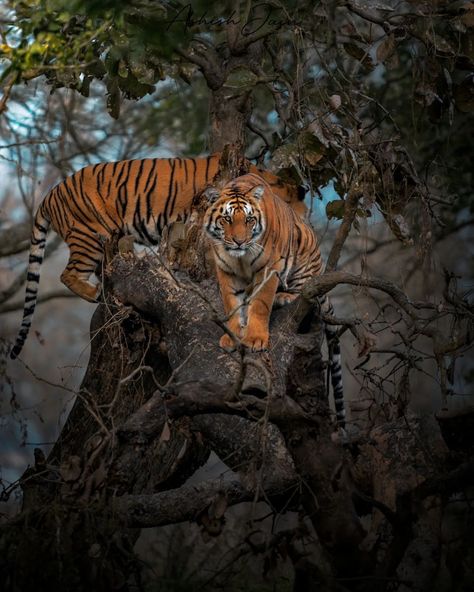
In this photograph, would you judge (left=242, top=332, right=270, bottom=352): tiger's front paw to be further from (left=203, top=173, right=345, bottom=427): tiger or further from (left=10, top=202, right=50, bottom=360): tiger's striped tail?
(left=10, top=202, right=50, bottom=360): tiger's striped tail

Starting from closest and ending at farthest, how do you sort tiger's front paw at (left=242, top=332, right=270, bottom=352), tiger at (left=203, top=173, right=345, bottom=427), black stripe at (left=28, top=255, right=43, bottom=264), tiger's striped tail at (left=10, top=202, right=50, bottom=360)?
tiger's front paw at (left=242, top=332, right=270, bottom=352) < tiger at (left=203, top=173, right=345, bottom=427) < tiger's striped tail at (left=10, top=202, right=50, bottom=360) < black stripe at (left=28, top=255, right=43, bottom=264)

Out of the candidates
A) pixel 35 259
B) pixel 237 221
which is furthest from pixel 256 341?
pixel 35 259

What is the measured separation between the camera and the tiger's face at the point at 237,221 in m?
5.34

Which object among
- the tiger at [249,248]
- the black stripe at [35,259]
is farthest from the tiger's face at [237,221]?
the black stripe at [35,259]

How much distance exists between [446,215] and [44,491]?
6.34 metres

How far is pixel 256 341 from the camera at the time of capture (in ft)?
16.4

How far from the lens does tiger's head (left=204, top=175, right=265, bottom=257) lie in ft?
17.5

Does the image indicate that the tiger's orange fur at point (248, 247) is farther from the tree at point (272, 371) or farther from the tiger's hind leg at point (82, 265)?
the tiger's hind leg at point (82, 265)

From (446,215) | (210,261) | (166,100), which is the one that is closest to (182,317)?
(210,261)

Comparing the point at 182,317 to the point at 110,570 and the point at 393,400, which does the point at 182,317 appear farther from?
the point at 110,570

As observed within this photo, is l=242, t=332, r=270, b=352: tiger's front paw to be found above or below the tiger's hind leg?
below

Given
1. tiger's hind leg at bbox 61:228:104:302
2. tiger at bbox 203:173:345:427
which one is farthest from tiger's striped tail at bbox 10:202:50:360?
tiger at bbox 203:173:345:427

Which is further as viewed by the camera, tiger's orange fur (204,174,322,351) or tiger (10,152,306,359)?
tiger (10,152,306,359)

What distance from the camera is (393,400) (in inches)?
198
